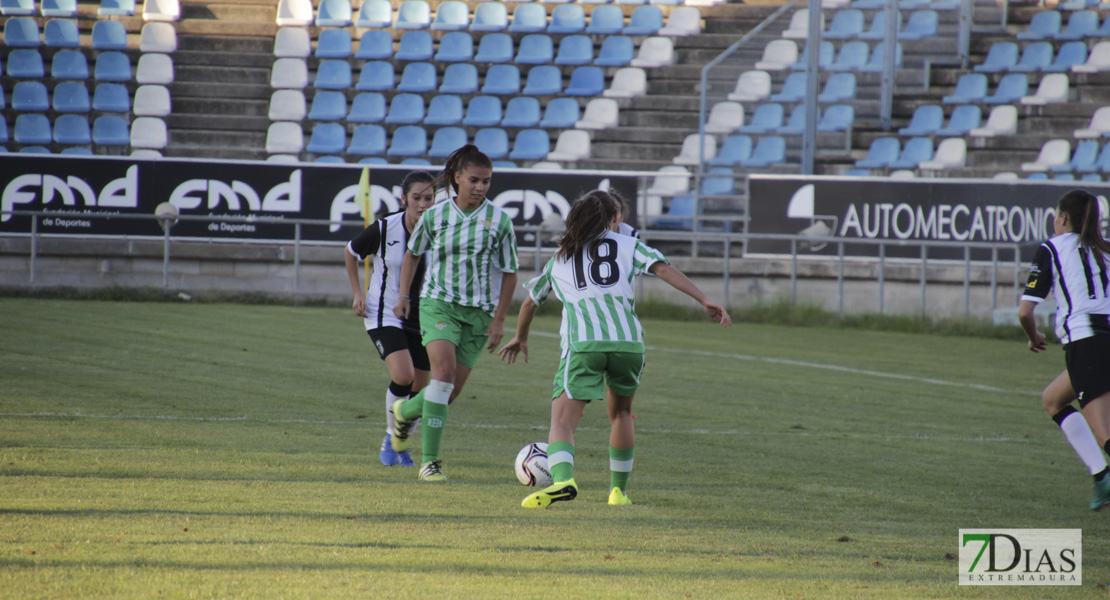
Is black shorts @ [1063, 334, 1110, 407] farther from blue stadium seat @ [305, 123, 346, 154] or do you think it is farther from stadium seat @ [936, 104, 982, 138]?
blue stadium seat @ [305, 123, 346, 154]

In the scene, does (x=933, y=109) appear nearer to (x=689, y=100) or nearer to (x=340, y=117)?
(x=689, y=100)

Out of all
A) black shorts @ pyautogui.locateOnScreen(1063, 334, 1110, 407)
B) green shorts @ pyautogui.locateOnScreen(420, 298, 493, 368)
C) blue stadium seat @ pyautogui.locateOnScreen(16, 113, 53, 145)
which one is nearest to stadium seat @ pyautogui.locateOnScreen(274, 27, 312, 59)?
blue stadium seat @ pyautogui.locateOnScreen(16, 113, 53, 145)

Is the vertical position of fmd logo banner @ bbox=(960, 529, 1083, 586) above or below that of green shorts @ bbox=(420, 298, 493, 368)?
below

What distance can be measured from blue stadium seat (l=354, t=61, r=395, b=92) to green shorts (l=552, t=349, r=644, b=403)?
806 inches

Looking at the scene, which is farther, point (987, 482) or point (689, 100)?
point (689, 100)

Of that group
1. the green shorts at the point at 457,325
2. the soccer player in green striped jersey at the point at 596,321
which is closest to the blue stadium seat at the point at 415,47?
the green shorts at the point at 457,325

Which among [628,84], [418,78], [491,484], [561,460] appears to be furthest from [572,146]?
[561,460]

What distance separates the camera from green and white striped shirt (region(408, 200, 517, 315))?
6.51 metres

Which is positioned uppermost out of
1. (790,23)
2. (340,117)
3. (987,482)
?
(790,23)

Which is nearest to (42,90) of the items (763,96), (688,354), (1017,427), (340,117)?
(340,117)

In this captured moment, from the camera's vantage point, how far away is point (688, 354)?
46.4 ft

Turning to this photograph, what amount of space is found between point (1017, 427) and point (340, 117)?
59.1 ft

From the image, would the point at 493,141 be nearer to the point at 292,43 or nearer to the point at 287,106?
the point at 287,106

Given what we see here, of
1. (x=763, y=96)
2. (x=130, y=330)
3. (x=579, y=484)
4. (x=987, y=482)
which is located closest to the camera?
(x=579, y=484)
